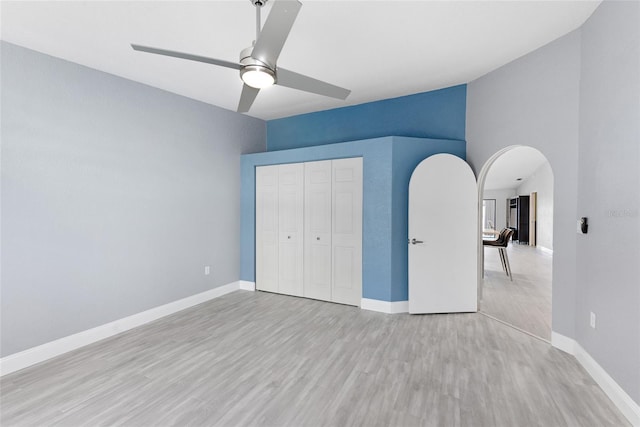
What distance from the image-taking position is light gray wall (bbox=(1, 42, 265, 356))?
255 cm

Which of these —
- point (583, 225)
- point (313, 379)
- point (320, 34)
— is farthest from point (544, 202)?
point (313, 379)

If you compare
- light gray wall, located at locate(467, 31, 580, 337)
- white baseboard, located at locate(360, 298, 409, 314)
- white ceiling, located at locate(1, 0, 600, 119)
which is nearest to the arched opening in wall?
light gray wall, located at locate(467, 31, 580, 337)

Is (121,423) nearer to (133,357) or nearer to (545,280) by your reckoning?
(133,357)

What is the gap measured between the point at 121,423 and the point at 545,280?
20.6 feet

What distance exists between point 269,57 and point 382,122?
287cm

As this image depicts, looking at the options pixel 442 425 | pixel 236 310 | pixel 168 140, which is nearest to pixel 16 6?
pixel 168 140

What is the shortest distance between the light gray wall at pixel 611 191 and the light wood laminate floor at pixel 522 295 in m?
0.90

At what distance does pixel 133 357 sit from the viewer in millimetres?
2701

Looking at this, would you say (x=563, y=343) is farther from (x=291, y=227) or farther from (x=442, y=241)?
(x=291, y=227)

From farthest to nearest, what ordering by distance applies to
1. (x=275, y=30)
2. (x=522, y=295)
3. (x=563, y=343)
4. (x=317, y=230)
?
1. (x=522, y=295)
2. (x=317, y=230)
3. (x=563, y=343)
4. (x=275, y=30)

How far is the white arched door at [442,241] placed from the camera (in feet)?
11.9

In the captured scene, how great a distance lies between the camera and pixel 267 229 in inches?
184

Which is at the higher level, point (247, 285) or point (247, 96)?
point (247, 96)

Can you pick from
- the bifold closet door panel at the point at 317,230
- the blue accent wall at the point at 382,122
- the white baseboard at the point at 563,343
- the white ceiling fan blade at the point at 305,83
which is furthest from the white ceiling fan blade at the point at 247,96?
the white baseboard at the point at 563,343
